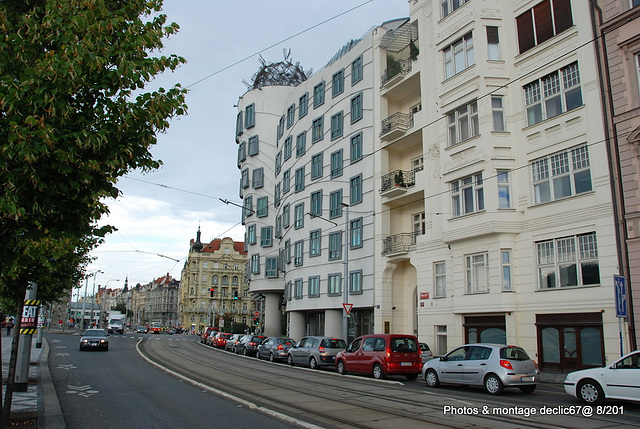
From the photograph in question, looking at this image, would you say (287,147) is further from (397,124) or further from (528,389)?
(528,389)

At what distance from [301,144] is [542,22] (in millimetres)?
24060

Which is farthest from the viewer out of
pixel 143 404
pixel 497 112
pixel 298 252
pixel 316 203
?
pixel 298 252

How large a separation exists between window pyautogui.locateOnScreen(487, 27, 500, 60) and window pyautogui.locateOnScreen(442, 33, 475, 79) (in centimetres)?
84

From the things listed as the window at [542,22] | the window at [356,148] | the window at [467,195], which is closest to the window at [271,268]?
the window at [356,148]

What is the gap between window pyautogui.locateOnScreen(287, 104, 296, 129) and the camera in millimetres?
45906

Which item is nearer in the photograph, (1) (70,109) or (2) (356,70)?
(1) (70,109)

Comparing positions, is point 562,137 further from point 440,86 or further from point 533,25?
point 440,86

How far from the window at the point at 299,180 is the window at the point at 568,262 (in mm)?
Result: 23810

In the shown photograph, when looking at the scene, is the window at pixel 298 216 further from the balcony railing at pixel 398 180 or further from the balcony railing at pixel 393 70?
the balcony railing at pixel 393 70

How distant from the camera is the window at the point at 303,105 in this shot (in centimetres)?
4336

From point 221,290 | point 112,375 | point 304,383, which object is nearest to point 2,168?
point 304,383

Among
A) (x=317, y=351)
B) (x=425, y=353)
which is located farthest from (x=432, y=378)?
(x=317, y=351)

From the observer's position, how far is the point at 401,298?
32.1 meters

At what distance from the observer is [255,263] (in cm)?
4969
